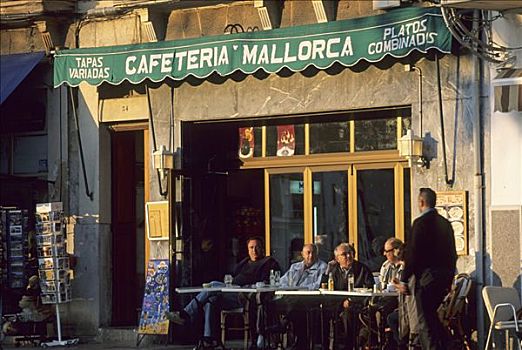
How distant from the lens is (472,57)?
16422mm

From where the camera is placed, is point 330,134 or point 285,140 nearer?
point 330,134

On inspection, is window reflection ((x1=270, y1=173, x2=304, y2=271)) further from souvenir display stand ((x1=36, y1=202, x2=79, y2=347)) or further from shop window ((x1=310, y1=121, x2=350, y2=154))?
souvenir display stand ((x1=36, y1=202, x2=79, y2=347))

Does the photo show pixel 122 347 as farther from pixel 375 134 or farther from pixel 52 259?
pixel 375 134

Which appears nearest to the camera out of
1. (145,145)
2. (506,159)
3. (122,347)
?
(506,159)

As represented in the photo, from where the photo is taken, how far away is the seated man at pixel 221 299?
17.6 meters

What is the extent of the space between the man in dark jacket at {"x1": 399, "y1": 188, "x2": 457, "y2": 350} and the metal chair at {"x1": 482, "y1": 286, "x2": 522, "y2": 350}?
738 millimetres

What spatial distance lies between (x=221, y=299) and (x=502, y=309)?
4358 millimetres

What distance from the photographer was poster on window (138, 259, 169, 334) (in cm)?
1856

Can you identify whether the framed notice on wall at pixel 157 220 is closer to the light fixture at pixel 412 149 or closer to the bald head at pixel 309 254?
the bald head at pixel 309 254

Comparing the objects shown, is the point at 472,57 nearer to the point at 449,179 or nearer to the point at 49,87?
the point at 449,179

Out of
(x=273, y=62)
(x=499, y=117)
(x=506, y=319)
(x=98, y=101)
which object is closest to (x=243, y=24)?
(x=273, y=62)

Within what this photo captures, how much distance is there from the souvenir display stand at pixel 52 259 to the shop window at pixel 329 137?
3.89 m

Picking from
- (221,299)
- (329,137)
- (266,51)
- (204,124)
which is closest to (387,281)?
(221,299)

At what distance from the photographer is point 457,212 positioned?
1650 centimetres
